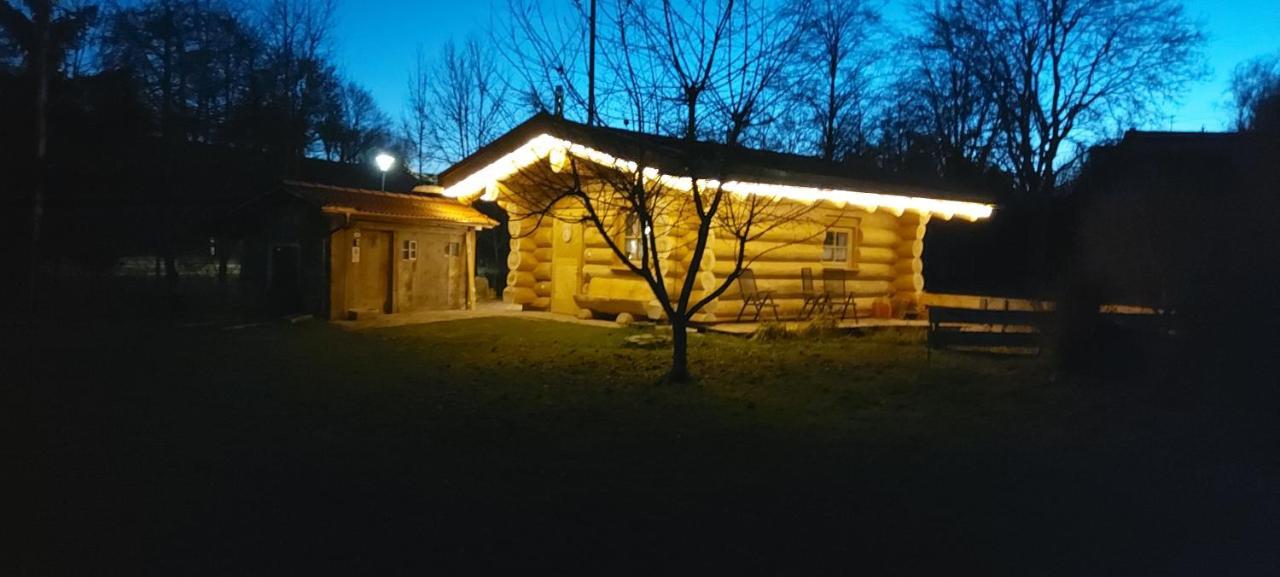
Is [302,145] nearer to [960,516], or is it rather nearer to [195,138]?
[195,138]

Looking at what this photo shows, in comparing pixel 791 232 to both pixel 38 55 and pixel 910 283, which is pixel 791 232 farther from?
pixel 38 55

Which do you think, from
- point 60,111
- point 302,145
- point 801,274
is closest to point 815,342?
point 801,274

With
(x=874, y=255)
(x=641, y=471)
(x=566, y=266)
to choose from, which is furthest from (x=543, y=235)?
(x=641, y=471)

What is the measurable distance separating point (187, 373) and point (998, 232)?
1272 inches

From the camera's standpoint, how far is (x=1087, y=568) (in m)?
4.92

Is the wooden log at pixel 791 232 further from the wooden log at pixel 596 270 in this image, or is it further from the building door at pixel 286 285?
the building door at pixel 286 285

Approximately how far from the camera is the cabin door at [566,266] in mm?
19312

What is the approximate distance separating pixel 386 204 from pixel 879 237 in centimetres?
1082

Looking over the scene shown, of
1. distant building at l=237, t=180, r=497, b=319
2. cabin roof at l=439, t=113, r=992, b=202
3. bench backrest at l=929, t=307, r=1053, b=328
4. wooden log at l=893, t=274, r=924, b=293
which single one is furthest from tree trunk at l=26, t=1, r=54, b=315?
wooden log at l=893, t=274, r=924, b=293

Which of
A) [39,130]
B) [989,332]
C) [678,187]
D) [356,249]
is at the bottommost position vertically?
[989,332]

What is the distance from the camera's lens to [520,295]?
21.1 metres

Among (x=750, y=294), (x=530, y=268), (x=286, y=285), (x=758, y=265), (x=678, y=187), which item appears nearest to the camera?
(x=678, y=187)

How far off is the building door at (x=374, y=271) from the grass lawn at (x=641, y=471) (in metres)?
7.10

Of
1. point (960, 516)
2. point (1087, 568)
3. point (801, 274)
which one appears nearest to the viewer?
point (1087, 568)
